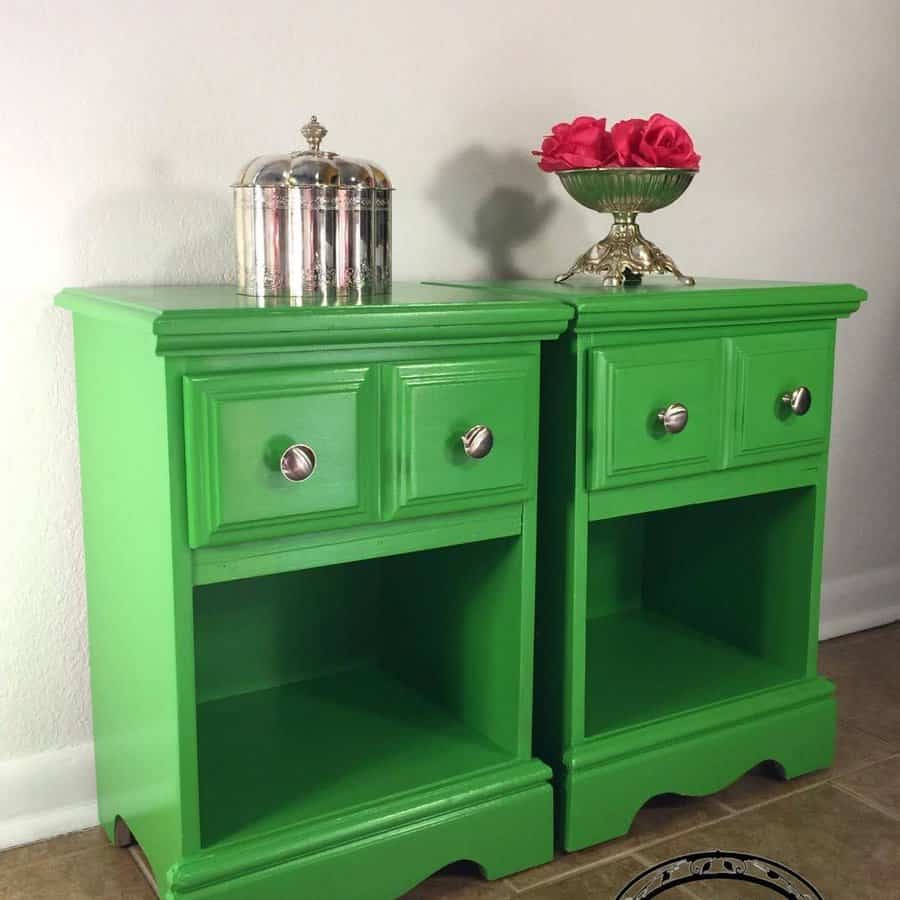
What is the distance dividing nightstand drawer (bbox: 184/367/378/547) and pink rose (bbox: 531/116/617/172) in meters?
0.61

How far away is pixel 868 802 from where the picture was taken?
1.95 m

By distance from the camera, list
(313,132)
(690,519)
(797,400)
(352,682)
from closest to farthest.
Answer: (313,132) < (797,400) < (352,682) < (690,519)

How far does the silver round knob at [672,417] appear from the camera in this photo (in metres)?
1.72

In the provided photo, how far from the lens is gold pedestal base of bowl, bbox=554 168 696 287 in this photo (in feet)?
6.12

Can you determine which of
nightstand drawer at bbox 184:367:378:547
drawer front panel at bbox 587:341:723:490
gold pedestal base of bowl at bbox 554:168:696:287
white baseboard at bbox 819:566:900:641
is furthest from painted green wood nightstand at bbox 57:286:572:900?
white baseboard at bbox 819:566:900:641

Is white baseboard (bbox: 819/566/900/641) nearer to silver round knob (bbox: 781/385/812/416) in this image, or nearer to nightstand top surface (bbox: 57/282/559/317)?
silver round knob (bbox: 781/385/812/416)

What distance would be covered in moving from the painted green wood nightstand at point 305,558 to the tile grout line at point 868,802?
0.57 meters

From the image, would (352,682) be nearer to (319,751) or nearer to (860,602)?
(319,751)

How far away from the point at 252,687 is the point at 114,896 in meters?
0.41

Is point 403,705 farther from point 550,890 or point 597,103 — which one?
point 597,103

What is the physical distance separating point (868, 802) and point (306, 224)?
129 centimetres

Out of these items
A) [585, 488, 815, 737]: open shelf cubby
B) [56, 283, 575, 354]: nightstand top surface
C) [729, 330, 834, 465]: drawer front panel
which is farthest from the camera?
[585, 488, 815, 737]: open shelf cubby

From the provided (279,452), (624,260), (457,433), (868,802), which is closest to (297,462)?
(279,452)

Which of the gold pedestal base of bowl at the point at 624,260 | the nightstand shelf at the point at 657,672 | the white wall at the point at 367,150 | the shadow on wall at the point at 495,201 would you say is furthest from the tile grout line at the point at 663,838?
the shadow on wall at the point at 495,201
